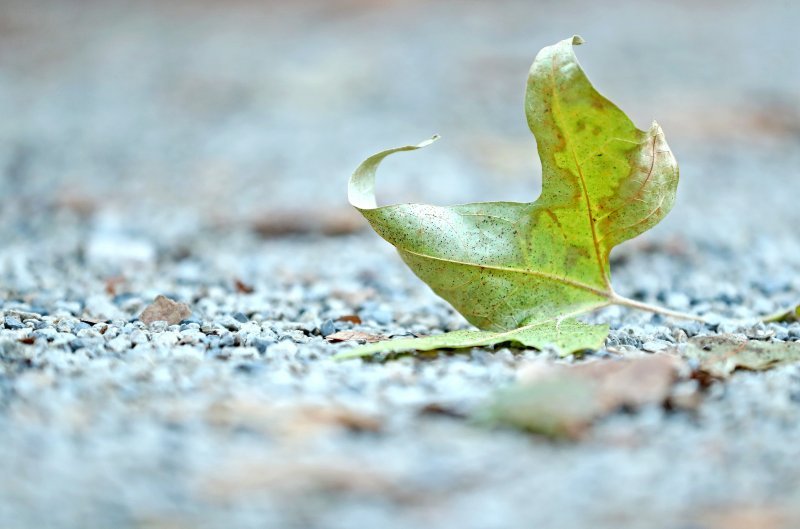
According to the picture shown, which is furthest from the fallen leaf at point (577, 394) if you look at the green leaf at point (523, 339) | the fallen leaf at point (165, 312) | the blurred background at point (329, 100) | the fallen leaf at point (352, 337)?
the blurred background at point (329, 100)

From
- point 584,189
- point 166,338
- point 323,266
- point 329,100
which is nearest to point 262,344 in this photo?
point 166,338

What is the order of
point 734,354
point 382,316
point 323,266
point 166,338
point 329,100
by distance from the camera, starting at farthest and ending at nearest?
point 329,100, point 323,266, point 382,316, point 166,338, point 734,354

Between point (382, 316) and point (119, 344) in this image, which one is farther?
point (382, 316)

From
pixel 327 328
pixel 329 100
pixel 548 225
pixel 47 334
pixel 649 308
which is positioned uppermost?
pixel 329 100

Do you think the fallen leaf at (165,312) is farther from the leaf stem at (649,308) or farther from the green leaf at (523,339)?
the leaf stem at (649,308)

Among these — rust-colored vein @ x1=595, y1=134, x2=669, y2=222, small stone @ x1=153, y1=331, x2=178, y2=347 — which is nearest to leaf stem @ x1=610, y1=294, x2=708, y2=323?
rust-colored vein @ x1=595, y1=134, x2=669, y2=222

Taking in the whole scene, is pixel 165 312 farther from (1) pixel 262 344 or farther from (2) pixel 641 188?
(2) pixel 641 188

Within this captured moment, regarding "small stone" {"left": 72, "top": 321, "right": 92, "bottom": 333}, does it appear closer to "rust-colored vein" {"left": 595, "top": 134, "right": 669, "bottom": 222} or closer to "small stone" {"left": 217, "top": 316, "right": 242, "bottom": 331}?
"small stone" {"left": 217, "top": 316, "right": 242, "bottom": 331}
